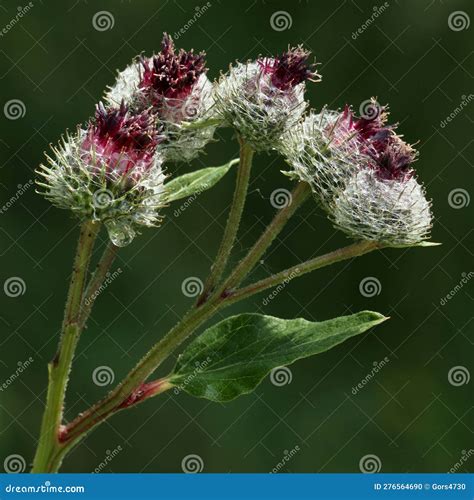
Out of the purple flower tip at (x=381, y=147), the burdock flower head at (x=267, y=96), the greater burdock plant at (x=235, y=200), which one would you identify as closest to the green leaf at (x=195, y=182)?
the greater burdock plant at (x=235, y=200)

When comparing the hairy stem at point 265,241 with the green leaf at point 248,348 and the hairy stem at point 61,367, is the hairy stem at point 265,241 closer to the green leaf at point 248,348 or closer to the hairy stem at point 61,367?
the green leaf at point 248,348

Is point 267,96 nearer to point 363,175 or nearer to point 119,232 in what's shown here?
point 363,175

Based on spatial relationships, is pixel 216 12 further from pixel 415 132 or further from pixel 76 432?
pixel 76 432

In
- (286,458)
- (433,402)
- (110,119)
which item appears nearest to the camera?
(110,119)

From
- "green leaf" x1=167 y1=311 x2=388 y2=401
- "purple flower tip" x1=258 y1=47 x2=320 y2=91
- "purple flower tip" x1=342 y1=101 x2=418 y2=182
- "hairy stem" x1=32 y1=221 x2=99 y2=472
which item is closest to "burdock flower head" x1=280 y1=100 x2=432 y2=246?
"purple flower tip" x1=342 y1=101 x2=418 y2=182

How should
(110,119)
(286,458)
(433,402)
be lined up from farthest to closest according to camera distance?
1. (433,402)
2. (286,458)
3. (110,119)

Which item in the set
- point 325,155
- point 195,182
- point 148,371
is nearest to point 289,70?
point 325,155

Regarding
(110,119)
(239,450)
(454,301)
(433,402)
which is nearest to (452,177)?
(454,301)
